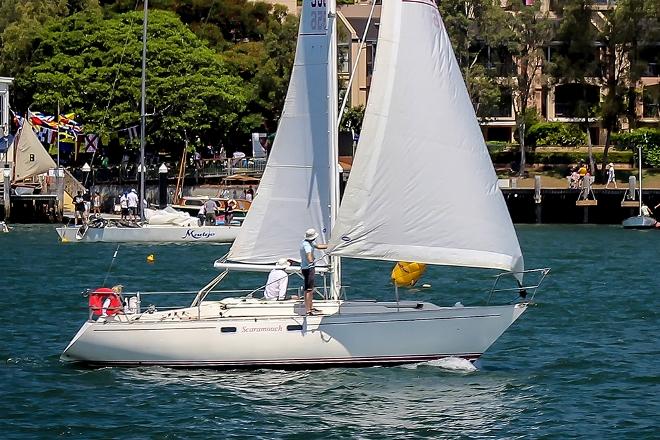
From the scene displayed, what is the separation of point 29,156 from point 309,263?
50857mm

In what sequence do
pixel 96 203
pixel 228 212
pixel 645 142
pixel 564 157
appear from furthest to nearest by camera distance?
pixel 564 157 → pixel 645 142 → pixel 96 203 → pixel 228 212

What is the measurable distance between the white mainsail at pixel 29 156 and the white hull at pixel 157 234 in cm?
1386

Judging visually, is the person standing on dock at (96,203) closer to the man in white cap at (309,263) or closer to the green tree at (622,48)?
the green tree at (622,48)

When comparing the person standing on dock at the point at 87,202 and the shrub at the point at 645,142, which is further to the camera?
the shrub at the point at 645,142

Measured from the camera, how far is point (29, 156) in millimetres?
73938

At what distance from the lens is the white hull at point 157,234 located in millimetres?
58906

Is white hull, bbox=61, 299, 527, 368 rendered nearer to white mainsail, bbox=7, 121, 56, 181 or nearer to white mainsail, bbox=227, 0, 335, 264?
white mainsail, bbox=227, 0, 335, 264

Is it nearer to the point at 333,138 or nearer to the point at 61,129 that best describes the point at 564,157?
the point at 61,129

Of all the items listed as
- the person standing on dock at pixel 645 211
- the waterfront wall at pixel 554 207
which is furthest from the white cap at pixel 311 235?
the waterfront wall at pixel 554 207

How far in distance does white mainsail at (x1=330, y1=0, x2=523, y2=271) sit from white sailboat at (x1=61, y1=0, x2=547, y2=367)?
0.06 feet

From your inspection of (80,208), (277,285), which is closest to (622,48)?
(80,208)

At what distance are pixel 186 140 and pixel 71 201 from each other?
7.78m

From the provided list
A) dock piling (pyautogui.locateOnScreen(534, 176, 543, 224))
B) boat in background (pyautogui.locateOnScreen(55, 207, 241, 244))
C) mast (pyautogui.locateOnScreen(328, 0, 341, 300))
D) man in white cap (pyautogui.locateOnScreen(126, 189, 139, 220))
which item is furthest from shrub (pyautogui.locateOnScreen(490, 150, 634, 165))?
mast (pyautogui.locateOnScreen(328, 0, 341, 300))

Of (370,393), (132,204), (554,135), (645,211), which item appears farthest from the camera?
(554,135)
